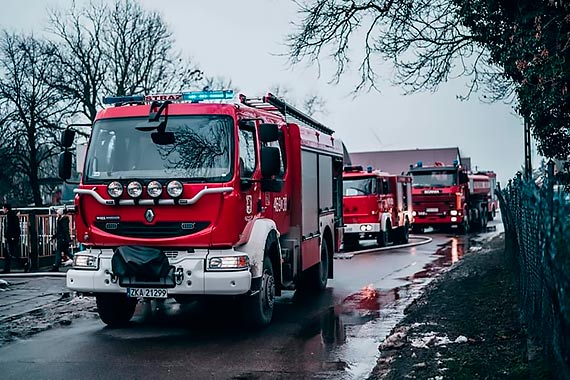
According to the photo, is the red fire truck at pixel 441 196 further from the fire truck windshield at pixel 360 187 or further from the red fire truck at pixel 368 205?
the fire truck windshield at pixel 360 187

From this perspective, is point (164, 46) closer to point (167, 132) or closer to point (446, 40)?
point (446, 40)

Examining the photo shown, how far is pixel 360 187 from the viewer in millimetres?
25000

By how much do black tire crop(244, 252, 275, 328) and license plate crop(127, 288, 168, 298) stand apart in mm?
1154

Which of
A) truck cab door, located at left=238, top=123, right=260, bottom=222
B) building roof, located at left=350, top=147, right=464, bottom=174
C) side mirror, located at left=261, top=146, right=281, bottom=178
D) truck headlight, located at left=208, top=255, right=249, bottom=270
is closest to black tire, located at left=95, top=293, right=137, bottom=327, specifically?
truck headlight, located at left=208, top=255, right=249, bottom=270

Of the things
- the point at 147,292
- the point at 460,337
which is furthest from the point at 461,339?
the point at 147,292

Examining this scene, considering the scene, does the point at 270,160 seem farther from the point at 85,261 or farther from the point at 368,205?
the point at 368,205

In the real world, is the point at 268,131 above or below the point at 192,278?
above

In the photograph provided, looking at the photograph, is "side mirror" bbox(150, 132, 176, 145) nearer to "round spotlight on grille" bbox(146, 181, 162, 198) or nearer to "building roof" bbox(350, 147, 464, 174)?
"round spotlight on grille" bbox(146, 181, 162, 198)

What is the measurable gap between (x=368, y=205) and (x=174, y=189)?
15.9 meters

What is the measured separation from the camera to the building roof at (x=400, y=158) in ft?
266

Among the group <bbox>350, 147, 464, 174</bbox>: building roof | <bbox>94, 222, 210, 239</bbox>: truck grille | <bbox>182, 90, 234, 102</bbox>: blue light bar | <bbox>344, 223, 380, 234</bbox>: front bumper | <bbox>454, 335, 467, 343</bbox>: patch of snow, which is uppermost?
<bbox>350, 147, 464, 174</bbox>: building roof

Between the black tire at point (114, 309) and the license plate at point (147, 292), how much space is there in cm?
52

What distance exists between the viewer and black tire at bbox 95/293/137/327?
10195mm

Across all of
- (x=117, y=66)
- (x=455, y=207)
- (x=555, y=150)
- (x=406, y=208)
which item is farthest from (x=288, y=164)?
(x=117, y=66)
